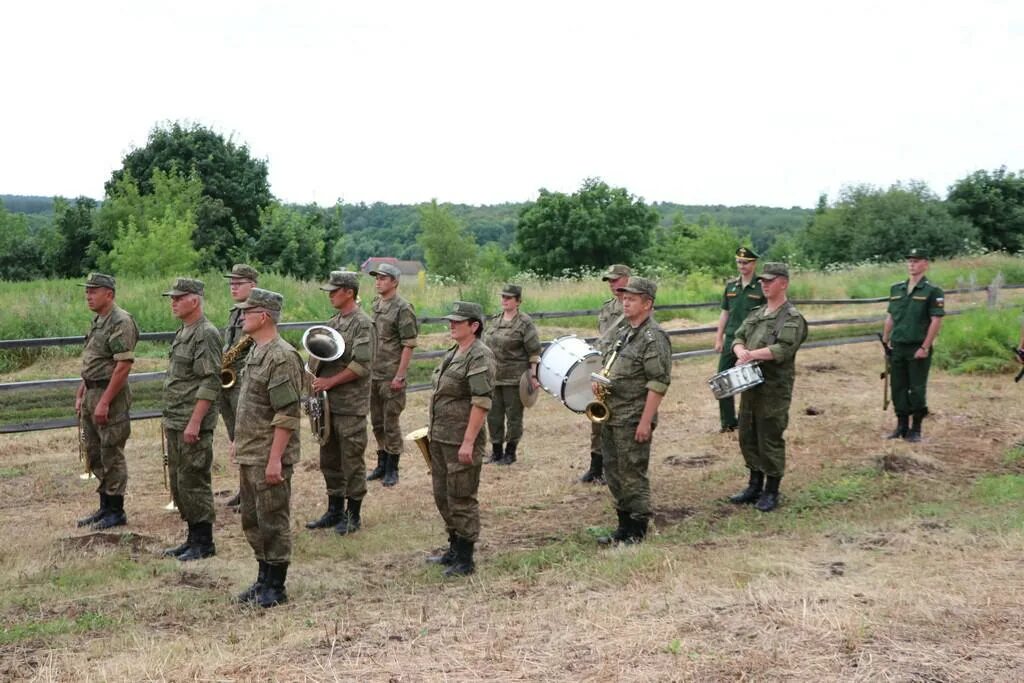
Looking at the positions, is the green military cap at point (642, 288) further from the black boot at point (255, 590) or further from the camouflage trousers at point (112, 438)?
the camouflage trousers at point (112, 438)

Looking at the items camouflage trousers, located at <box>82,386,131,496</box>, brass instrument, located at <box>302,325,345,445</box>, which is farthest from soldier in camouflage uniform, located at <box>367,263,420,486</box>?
camouflage trousers, located at <box>82,386,131,496</box>

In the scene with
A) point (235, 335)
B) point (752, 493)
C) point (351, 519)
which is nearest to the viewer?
point (351, 519)

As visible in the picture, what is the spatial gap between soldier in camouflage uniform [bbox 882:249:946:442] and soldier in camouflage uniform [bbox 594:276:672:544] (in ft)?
14.2

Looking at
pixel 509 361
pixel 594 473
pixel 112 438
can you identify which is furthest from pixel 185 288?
pixel 594 473

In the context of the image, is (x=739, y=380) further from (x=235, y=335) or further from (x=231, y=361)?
(x=235, y=335)

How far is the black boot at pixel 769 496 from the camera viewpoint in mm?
7773

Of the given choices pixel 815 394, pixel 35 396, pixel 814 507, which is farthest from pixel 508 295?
pixel 35 396

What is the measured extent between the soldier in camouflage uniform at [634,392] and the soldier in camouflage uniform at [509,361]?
246cm

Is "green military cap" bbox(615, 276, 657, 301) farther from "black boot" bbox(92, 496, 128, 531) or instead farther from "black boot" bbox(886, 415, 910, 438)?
"black boot" bbox(886, 415, 910, 438)

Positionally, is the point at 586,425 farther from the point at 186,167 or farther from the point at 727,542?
the point at 186,167

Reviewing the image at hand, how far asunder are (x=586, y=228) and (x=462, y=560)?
117 ft

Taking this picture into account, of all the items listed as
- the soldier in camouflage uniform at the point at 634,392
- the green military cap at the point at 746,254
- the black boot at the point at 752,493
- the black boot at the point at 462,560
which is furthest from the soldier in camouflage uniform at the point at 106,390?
the green military cap at the point at 746,254

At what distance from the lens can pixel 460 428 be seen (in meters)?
6.32

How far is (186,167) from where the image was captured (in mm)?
32219
